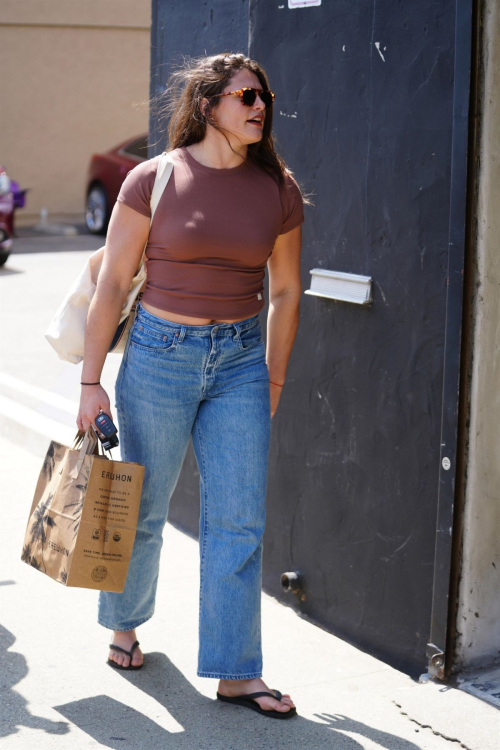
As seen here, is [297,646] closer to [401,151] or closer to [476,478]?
[476,478]

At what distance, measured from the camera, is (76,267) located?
1272 cm

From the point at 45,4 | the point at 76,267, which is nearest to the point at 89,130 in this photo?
the point at 45,4

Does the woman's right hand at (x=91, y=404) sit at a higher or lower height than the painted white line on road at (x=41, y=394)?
higher

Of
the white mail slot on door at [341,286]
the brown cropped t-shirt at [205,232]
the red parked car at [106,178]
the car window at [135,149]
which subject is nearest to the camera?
the brown cropped t-shirt at [205,232]

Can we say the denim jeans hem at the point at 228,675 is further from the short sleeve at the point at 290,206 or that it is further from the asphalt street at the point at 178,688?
the short sleeve at the point at 290,206

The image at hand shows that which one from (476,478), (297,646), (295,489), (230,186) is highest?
(230,186)

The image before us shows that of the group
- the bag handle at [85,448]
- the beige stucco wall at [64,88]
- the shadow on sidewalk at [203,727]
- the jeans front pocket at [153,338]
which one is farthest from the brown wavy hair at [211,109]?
the beige stucco wall at [64,88]

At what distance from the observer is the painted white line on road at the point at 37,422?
6.07 m

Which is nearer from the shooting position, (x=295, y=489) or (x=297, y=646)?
(x=297, y=646)

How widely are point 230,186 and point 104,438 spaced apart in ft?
2.79

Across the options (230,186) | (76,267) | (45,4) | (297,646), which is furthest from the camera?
(45,4)

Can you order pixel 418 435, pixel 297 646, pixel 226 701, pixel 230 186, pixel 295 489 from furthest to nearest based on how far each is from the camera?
pixel 295 489 < pixel 297 646 < pixel 418 435 < pixel 226 701 < pixel 230 186

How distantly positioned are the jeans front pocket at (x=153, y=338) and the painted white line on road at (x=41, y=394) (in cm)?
311

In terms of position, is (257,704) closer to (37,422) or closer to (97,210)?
(37,422)
